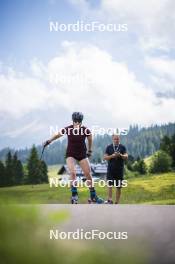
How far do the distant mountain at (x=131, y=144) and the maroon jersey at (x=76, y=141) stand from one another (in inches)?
16.9

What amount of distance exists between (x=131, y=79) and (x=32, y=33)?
120 cm

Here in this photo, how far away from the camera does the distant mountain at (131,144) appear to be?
5668mm

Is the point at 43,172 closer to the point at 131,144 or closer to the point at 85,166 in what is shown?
Answer: the point at 131,144

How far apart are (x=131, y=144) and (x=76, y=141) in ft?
3.64

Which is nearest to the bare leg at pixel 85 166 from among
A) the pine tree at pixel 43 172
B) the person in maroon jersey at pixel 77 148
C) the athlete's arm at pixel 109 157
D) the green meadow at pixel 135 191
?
the person in maroon jersey at pixel 77 148

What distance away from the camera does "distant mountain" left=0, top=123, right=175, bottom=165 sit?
5668mm

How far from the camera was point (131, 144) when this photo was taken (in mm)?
6125

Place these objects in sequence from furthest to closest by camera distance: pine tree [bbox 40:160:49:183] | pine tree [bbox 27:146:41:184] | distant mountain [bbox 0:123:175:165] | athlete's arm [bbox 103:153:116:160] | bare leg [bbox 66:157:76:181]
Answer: pine tree [bbox 27:146:41:184]
pine tree [bbox 40:160:49:183]
distant mountain [bbox 0:123:175:165]
athlete's arm [bbox 103:153:116:160]
bare leg [bbox 66:157:76:181]

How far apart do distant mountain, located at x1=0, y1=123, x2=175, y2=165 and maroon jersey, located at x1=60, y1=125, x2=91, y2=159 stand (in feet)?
1.41

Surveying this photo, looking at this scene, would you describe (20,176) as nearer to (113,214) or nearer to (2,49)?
(2,49)

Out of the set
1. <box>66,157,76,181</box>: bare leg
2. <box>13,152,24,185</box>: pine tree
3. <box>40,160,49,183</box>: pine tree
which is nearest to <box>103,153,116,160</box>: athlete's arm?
<box>66,157,76,181</box>: bare leg

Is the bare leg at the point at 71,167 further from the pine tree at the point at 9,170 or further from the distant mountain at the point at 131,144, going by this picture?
the pine tree at the point at 9,170

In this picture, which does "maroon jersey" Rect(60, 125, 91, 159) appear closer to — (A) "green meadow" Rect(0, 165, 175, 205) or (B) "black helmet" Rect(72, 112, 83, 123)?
(B) "black helmet" Rect(72, 112, 83, 123)

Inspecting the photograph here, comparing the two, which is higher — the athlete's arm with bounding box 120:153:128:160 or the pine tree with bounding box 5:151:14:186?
the athlete's arm with bounding box 120:153:128:160
